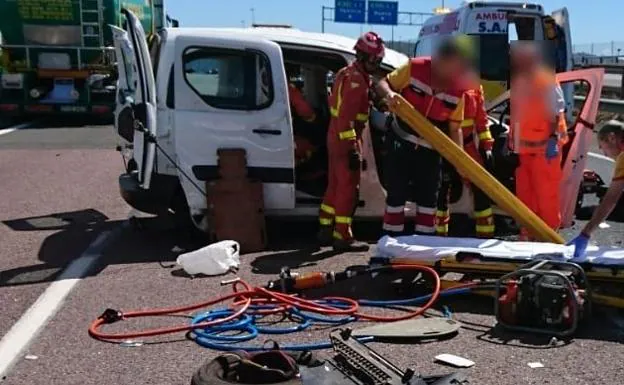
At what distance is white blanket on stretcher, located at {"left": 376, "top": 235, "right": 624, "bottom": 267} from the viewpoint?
5532 millimetres

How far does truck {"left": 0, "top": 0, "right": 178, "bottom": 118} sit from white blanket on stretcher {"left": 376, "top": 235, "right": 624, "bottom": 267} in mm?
14742

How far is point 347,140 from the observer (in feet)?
23.4

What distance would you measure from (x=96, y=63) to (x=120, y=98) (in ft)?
42.8

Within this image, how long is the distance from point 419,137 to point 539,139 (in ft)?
3.66

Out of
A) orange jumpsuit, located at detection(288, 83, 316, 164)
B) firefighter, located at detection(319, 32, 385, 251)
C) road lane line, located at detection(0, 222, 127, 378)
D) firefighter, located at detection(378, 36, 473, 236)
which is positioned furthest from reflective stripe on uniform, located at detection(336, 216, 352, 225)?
road lane line, located at detection(0, 222, 127, 378)

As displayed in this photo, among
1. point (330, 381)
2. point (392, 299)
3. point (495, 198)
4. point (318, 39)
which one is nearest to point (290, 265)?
point (392, 299)

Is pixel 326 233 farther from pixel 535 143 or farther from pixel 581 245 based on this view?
pixel 581 245

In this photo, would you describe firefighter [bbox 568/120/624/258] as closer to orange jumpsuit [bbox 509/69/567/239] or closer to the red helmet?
orange jumpsuit [bbox 509/69/567/239]

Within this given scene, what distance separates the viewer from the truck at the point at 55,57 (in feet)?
64.5

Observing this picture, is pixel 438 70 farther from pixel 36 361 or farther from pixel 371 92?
pixel 36 361

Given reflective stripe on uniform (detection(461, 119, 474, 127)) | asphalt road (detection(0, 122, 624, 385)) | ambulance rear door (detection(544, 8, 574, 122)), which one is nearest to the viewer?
asphalt road (detection(0, 122, 624, 385))

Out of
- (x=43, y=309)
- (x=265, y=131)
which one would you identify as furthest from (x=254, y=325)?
(x=265, y=131)

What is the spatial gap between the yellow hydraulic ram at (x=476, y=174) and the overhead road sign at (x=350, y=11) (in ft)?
156

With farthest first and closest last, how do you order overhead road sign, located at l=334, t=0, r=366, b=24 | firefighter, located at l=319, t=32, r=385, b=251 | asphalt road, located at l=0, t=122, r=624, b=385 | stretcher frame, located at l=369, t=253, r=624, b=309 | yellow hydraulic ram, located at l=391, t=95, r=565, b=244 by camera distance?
overhead road sign, located at l=334, t=0, r=366, b=24 < firefighter, located at l=319, t=32, r=385, b=251 < yellow hydraulic ram, located at l=391, t=95, r=565, b=244 < stretcher frame, located at l=369, t=253, r=624, b=309 < asphalt road, located at l=0, t=122, r=624, b=385
